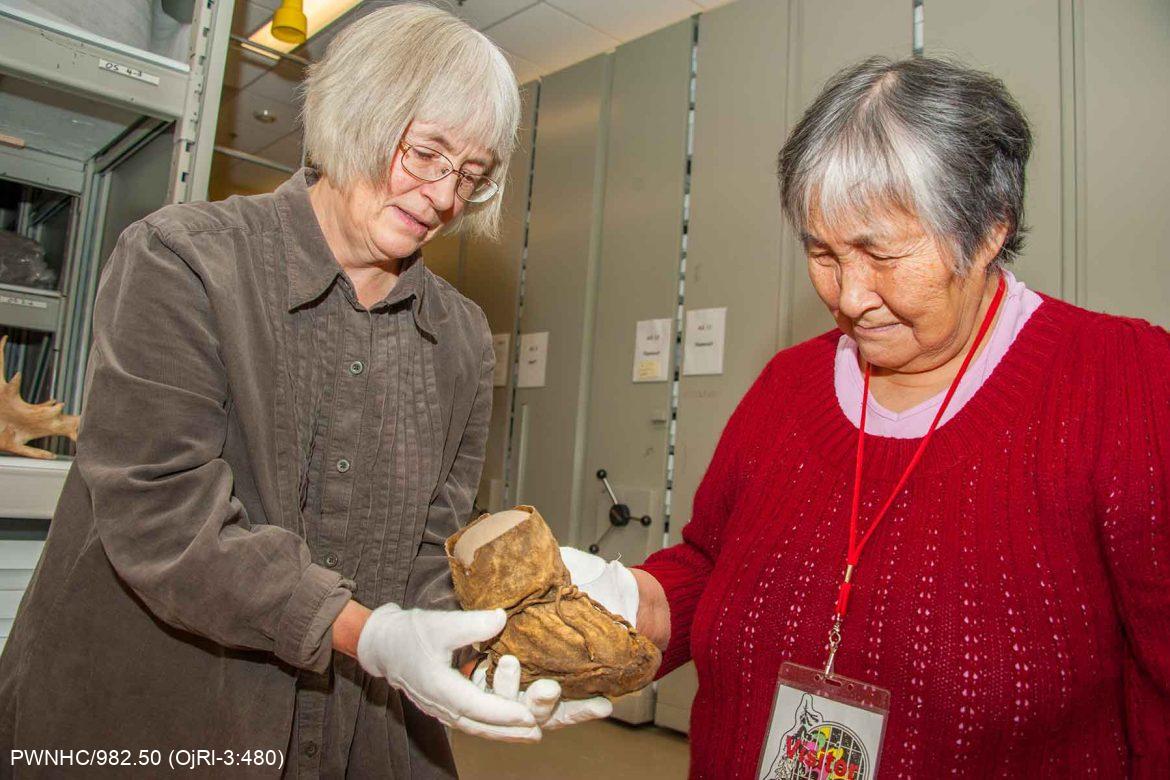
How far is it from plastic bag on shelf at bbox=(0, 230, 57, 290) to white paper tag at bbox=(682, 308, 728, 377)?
2311 millimetres

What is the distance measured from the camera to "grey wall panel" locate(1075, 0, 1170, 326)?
8.20ft

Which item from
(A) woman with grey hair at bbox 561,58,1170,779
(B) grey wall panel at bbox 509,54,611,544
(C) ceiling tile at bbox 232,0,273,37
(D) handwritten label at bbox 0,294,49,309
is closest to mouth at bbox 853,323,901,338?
(A) woman with grey hair at bbox 561,58,1170,779

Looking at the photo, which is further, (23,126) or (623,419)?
(623,419)

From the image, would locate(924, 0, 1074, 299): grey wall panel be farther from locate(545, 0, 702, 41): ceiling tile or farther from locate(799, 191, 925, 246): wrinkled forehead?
locate(799, 191, 925, 246): wrinkled forehead

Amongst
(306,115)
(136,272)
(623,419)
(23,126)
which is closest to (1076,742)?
(136,272)

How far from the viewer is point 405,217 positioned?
1.26 m

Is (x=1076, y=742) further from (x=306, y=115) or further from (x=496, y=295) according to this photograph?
(x=496, y=295)

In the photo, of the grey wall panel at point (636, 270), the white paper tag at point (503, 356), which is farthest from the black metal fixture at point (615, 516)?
the white paper tag at point (503, 356)

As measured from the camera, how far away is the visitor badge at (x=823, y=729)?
40.1 inches

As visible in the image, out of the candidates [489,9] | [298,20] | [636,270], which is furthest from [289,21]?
[636,270]

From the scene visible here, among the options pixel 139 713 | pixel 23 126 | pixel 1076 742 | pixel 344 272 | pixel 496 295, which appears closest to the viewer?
pixel 1076 742

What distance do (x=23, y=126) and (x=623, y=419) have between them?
8.22 ft

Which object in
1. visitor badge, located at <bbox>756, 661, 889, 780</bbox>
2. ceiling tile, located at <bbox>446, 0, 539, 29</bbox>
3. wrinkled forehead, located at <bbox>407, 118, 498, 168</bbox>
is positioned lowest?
visitor badge, located at <bbox>756, 661, 889, 780</bbox>

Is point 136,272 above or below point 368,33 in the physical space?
below
